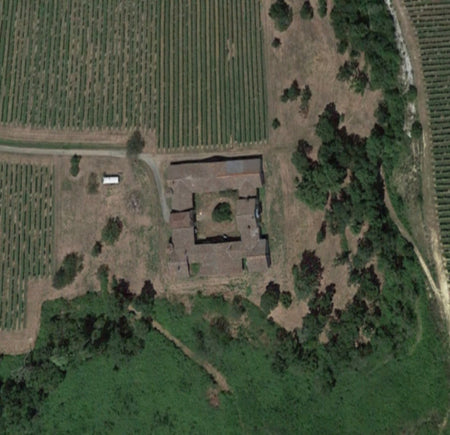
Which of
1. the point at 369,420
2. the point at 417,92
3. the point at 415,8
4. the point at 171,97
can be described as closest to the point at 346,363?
the point at 369,420

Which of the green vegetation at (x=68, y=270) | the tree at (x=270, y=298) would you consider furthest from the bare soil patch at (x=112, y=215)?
the tree at (x=270, y=298)

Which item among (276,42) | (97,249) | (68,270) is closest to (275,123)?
(276,42)

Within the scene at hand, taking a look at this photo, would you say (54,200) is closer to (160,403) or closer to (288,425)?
(160,403)

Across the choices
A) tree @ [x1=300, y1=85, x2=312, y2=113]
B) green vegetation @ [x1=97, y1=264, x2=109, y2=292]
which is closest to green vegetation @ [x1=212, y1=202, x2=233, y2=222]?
green vegetation @ [x1=97, y1=264, x2=109, y2=292]

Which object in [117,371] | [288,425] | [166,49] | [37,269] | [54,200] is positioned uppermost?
[166,49]

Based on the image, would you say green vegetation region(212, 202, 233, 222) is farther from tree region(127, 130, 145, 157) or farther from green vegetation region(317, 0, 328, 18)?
green vegetation region(317, 0, 328, 18)

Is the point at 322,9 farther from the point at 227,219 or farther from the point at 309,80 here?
the point at 227,219

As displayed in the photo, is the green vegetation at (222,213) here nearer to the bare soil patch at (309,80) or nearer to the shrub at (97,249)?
the bare soil patch at (309,80)
